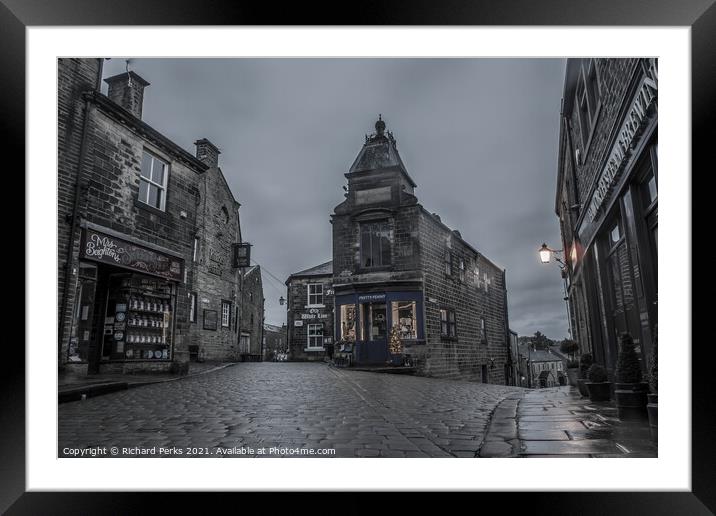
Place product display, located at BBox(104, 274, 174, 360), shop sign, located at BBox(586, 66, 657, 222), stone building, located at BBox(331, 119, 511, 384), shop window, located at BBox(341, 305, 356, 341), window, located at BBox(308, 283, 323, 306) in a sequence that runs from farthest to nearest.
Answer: window, located at BBox(308, 283, 323, 306) → shop window, located at BBox(341, 305, 356, 341) → stone building, located at BBox(331, 119, 511, 384) → product display, located at BBox(104, 274, 174, 360) → shop sign, located at BBox(586, 66, 657, 222)

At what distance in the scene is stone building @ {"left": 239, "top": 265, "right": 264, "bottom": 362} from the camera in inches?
233

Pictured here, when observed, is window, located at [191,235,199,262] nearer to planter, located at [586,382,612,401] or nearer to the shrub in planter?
planter, located at [586,382,612,401]

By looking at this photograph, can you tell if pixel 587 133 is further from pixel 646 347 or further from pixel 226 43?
pixel 226 43

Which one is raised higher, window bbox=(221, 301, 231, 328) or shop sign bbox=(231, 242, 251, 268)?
shop sign bbox=(231, 242, 251, 268)

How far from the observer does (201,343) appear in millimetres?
7840

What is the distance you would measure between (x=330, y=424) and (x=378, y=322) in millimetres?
6367

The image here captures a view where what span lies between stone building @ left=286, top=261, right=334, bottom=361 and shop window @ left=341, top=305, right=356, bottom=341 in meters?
0.87

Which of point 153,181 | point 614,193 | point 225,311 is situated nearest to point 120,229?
point 153,181

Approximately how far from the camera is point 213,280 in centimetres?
716

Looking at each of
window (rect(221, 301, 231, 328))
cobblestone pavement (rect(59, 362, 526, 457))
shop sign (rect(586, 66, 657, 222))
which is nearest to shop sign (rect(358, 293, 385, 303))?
window (rect(221, 301, 231, 328))

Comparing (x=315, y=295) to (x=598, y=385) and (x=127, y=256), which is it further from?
(x=598, y=385)

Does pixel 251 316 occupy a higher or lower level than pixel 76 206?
lower

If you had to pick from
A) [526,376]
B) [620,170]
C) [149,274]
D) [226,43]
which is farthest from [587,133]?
[526,376]

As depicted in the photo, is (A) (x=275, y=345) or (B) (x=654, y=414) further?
(A) (x=275, y=345)
